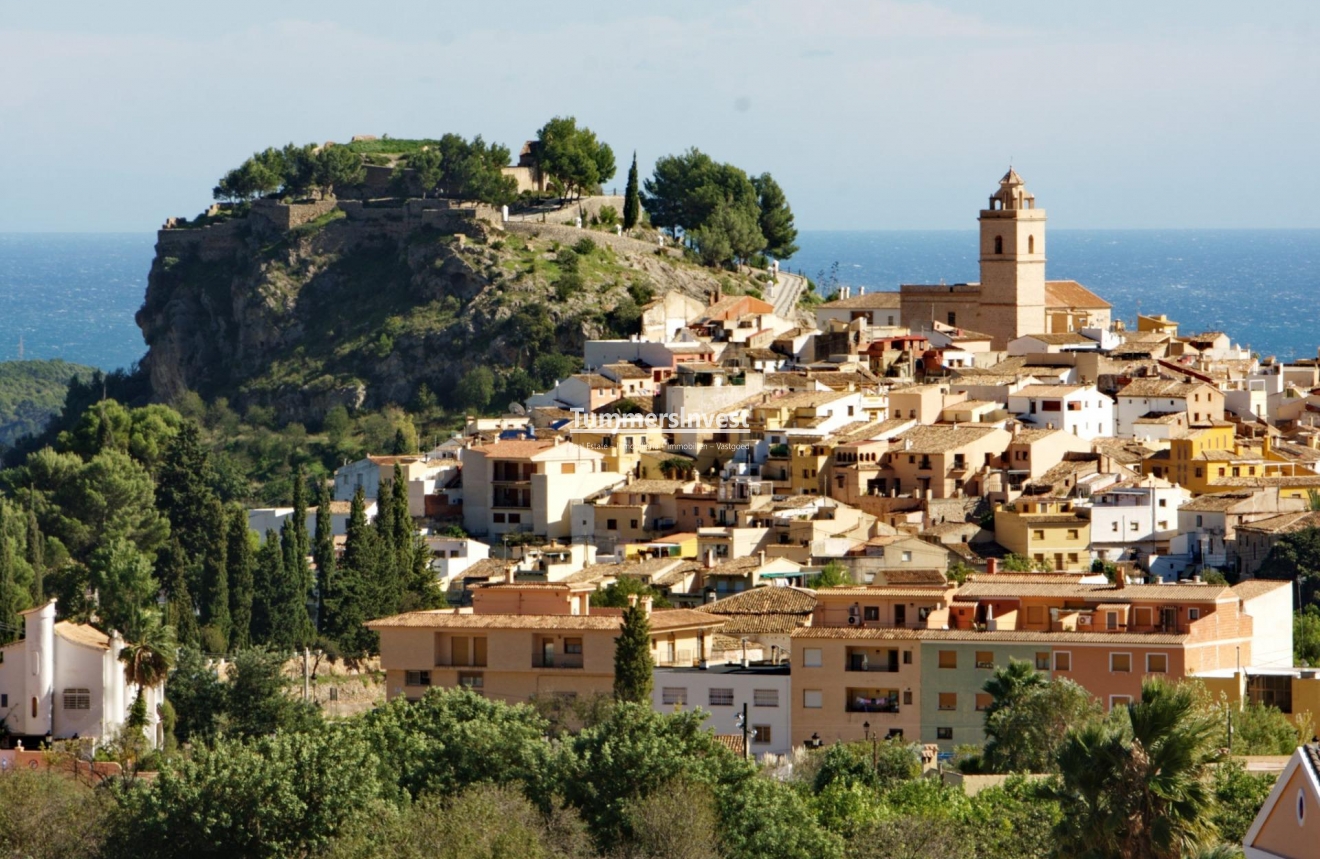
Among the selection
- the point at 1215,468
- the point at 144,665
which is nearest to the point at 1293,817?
the point at 144,665

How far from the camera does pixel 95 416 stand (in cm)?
7838

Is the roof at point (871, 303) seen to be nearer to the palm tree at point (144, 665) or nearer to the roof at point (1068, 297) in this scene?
the roof at point (1068, 297)

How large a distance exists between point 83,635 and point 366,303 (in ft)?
152

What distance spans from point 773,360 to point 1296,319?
3771 inches

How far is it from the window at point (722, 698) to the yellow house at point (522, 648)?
1622mm

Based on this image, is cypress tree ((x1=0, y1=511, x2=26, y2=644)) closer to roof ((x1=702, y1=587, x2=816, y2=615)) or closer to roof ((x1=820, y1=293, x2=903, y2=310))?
roof ((x1=702, y1=587, x2=816, y2=615))

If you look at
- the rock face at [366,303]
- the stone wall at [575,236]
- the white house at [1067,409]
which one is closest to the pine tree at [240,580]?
the white house at [1067,409]

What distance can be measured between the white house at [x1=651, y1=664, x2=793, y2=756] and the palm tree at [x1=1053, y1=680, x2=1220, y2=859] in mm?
16329

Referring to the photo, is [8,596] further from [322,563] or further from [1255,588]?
[1255,588]

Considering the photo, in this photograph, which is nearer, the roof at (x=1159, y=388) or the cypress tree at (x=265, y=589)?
the cypress tree at (x=265, y=589)

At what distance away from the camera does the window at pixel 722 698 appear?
43688mm

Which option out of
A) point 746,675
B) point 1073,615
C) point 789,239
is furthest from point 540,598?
point 789,239

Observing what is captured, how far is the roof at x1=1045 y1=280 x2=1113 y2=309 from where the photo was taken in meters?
84.2

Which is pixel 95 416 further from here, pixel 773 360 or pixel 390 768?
pixel 390 768
